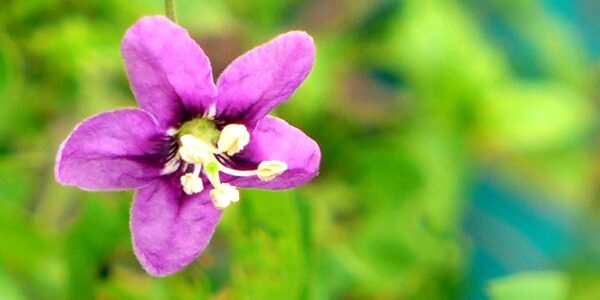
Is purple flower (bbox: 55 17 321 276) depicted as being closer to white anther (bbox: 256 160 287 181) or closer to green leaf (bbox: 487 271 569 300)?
white anther (bbox: 256 160 287 181)

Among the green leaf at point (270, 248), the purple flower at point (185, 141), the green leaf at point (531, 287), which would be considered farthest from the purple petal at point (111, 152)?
the green leaf at point (531, 287)

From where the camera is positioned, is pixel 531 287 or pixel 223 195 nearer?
pixel 223 195

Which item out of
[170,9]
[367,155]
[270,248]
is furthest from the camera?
[367,155]

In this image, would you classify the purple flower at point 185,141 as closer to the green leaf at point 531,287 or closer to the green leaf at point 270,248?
the green leaf at point 270,248

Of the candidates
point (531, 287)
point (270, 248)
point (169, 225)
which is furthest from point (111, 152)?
point (531, 287)

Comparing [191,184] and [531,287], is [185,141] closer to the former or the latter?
[191,184]

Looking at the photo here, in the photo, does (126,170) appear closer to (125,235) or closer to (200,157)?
(200,157)

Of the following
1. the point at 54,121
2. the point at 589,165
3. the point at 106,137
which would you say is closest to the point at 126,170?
the point at 106,137

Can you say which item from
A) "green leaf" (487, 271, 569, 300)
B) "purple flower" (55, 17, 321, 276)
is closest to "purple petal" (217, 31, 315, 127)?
"purple flower" (55, 17, 321, 276)
